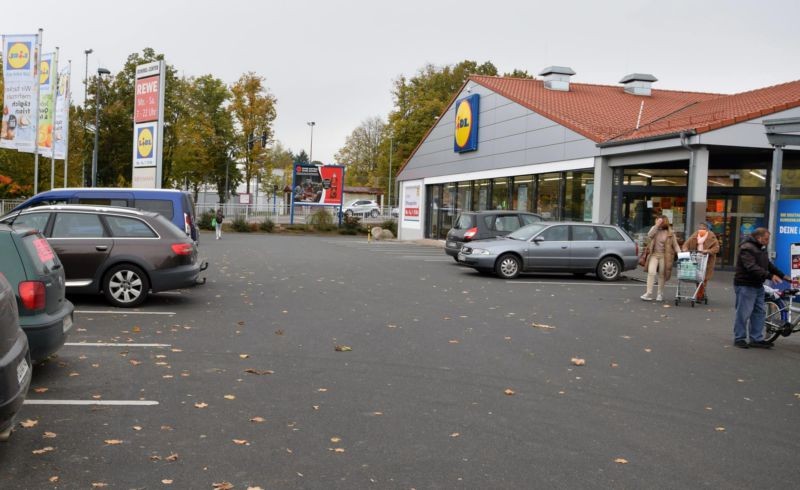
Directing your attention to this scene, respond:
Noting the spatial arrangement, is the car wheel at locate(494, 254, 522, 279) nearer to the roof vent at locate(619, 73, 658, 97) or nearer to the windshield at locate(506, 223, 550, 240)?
the windshield at locate(506, 223, 550, 240)

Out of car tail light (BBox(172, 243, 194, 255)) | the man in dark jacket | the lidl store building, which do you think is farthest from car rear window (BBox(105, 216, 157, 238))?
the lidl store building

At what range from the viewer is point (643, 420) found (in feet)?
19.6

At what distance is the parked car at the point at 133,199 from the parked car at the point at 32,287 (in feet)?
28.7

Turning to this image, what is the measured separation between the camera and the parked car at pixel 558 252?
60.6ft

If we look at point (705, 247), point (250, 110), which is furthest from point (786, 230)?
point (250, 110)

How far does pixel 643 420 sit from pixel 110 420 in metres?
4.17

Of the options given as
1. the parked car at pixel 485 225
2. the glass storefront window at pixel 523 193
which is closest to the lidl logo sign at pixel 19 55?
the parked car at pixel 485 225

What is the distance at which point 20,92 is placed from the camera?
2612 cm

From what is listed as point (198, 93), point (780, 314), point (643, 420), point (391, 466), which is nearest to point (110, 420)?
point (391, 466)

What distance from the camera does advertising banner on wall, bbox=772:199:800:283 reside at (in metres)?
12.3

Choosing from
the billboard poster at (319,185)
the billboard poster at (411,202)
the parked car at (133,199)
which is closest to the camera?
the parked car at (133,199)

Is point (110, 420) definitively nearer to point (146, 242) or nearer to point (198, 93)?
point (146, 242)

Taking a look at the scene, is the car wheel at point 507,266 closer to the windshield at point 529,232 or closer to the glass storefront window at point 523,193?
the windshield at point 529,232

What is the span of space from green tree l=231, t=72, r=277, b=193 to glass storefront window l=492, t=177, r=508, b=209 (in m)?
34.5
